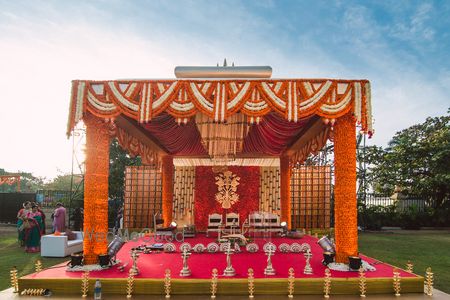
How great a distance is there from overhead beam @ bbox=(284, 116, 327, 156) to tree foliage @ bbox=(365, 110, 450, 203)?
38.8 feet

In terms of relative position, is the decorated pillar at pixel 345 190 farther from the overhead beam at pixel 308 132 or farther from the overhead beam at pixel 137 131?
the overhead beam at pixel 137 131

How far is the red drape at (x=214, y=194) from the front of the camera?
14109 mm

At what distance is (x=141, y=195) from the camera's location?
1673 centimetres

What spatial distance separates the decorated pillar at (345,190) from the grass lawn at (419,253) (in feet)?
6.07

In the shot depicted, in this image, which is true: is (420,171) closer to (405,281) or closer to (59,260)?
(405,281)

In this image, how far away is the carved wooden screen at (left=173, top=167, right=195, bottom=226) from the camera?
1462 centimetres

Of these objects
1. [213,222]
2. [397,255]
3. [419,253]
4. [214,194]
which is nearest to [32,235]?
[213,222]

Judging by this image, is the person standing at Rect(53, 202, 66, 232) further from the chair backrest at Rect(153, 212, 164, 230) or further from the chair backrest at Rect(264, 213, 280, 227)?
the chair backrest at Rect(264, 213, 280, 227)

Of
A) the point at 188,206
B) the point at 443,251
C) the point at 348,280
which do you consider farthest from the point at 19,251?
the point at 443,251

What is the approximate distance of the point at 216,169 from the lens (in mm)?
13164

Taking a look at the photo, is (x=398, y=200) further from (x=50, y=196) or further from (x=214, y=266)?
(x=50, y=196)

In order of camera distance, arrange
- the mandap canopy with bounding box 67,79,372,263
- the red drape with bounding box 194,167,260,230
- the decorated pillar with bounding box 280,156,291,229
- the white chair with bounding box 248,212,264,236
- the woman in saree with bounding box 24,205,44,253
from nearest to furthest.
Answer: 1. the mandap canopy with bounding box 67,79,372,263
2. the woman in saree with bounding box 24,205,44,253
3. the white chair with bounding box 248,212,264,236
4. the decorated pillar with bounding box 280,156,291,229
5. the red drape with bounding box 194,167,260,230

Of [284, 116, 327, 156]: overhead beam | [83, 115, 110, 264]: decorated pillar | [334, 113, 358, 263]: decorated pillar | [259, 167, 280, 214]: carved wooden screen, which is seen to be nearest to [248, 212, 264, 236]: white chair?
[259, 167, 280, 214]: carved wooden screen

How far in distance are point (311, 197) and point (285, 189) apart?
2986mm
